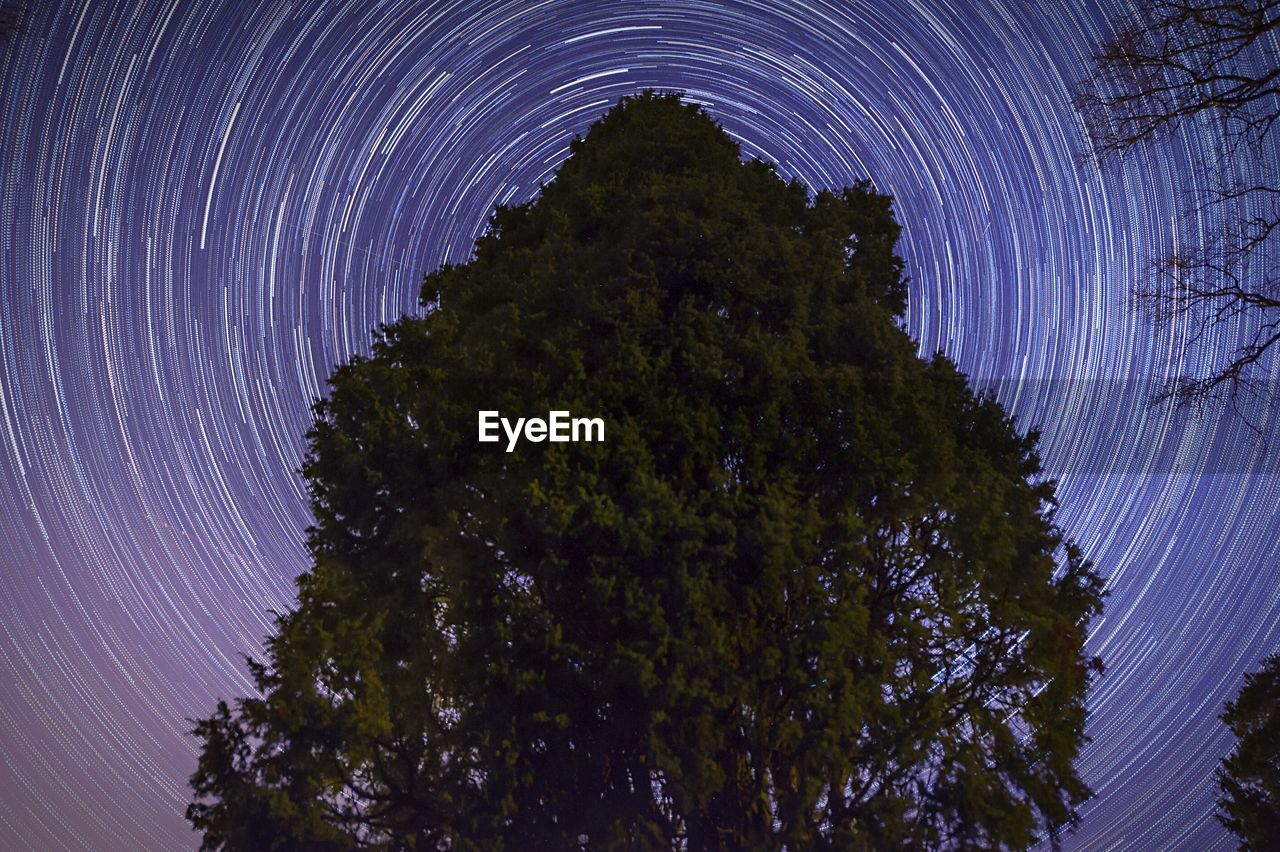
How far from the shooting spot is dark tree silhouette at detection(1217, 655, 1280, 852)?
16047 mm

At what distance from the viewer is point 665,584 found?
35.7 feet

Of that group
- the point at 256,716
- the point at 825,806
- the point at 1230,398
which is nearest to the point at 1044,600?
the point at 825,806

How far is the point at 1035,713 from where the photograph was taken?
12555mm

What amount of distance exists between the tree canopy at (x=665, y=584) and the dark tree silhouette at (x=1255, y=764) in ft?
16.3

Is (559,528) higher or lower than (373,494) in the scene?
lower

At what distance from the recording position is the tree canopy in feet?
36.4

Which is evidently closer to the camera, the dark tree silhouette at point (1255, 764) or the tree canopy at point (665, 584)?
the tree canopy at point (665, 584)

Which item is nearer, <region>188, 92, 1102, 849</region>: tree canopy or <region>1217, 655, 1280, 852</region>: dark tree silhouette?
<region>188, 92, 1102, 849</region>: tree canopy

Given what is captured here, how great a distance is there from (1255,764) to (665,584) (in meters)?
10.3

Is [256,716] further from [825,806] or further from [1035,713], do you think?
[1035,713]

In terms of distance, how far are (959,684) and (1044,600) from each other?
133cm

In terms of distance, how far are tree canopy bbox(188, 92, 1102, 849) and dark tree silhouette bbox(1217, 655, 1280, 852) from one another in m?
4.97

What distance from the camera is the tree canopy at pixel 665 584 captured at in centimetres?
1109

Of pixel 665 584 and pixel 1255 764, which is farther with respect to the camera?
pixel 1255 764
